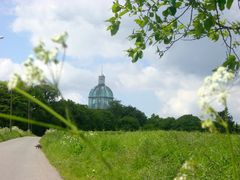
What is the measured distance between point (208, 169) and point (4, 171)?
34.2 ft

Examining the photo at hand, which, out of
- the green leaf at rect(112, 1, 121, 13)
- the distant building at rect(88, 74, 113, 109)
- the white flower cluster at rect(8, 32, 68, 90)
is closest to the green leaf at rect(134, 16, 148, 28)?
the green leaf at rect(112, 1, 121, 13)

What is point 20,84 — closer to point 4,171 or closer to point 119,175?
point 119,175

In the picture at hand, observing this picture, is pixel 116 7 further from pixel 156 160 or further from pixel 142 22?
pixel 156 160

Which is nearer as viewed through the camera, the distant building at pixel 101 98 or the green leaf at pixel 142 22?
the green leaf at pixel 142 22

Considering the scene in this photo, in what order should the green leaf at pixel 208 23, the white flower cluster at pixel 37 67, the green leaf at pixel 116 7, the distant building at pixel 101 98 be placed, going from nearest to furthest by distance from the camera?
the white flower cluster at pixel 37 67, the green leaf at pixel 208 23, the green leaf at pixel 116 7, the distant building at pixel 101 98

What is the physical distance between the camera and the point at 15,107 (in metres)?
97.1

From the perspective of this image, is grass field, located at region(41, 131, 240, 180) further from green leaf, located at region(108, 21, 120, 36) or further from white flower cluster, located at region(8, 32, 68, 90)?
white flower cluster, located at region(8, 32, 68, 90)

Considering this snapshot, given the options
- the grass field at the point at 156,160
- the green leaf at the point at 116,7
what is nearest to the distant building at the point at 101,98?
the grass field at the point at 156,160

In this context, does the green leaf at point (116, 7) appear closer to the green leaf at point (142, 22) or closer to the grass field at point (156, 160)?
the green leaf at point (142, 22)

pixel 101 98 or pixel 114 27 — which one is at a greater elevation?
pixel 101 98

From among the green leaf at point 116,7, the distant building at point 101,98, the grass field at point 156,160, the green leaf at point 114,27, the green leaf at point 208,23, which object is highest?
the distant building at point 101,98

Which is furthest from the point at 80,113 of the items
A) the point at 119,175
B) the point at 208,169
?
the point at 119,175

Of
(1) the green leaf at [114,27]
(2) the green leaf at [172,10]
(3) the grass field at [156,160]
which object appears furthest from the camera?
(3) the grass field at [156,160]

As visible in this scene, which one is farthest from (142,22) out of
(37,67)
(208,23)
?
(37,67)
